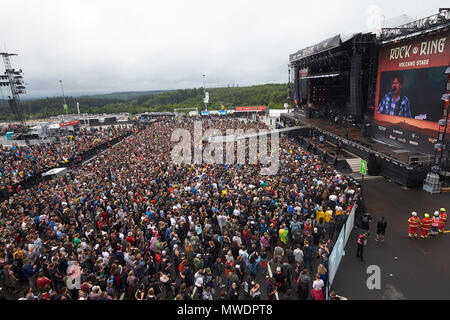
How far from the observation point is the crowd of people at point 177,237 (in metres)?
6.56

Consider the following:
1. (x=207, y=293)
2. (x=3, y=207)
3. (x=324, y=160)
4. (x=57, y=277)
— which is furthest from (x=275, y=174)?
(x=3, y=207)

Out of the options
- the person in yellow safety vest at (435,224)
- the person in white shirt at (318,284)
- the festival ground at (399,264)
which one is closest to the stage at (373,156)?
the festival ground at (399,264)

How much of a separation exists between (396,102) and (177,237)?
16.9 metres

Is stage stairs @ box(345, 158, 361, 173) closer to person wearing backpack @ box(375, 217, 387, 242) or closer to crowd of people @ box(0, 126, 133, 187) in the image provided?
person wearing backpack @ box(375, 217, 387, 242)

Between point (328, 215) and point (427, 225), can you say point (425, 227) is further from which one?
point (328, 215)

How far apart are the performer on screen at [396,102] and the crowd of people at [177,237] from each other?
7.09m

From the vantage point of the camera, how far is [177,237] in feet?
27.2

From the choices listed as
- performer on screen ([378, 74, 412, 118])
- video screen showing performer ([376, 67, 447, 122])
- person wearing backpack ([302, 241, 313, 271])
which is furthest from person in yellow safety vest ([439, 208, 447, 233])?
performer on screen ([378, 74, 412, 118])

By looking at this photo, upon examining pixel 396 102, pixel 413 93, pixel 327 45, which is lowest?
pixel 396 102

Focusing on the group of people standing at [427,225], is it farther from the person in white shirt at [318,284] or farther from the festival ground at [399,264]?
→ the person in white shirt at [318,284]

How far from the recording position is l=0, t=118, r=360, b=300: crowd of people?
21.5 ft

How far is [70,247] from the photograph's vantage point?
311 inches

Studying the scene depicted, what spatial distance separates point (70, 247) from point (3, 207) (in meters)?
6.63

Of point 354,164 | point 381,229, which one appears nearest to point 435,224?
point 381,229
